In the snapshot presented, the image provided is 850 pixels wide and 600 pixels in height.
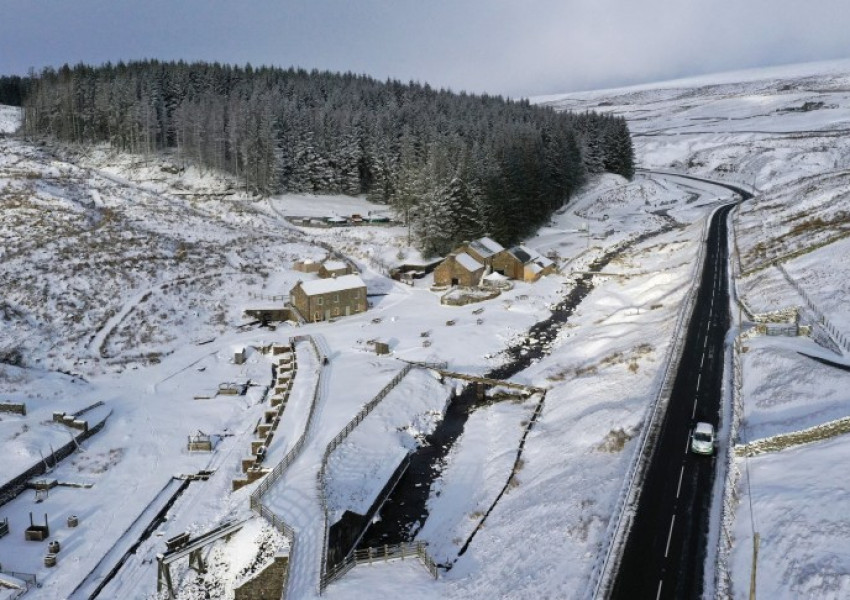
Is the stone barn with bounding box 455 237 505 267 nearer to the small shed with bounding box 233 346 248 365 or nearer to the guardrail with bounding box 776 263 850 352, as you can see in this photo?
the guardrail with bounding box 776 263 850 352

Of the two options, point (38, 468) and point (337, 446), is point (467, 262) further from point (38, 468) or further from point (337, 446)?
point (38, 468)

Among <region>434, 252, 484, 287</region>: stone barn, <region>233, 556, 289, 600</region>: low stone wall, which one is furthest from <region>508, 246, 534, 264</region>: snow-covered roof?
<region>233, 556, 289, 600</region>: low stone wall

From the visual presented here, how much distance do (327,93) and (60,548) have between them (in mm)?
126645

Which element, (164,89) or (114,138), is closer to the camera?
(114,138)

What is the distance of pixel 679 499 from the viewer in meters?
26.1

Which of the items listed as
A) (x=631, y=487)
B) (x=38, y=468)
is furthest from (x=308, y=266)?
(x=631, y=487)

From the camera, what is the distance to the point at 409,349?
52969 mm

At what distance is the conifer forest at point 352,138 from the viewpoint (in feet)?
271

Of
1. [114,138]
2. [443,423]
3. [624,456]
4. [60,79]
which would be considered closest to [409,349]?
[443,423]

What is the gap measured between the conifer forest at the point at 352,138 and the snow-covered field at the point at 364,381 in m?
7.72

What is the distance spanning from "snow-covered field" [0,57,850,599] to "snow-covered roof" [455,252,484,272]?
4.90 m

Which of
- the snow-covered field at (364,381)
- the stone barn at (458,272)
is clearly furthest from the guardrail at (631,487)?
the stone barn at (458,272)

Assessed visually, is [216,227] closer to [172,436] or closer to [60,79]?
[172,436]

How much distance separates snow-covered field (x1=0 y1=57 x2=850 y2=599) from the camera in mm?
25172
